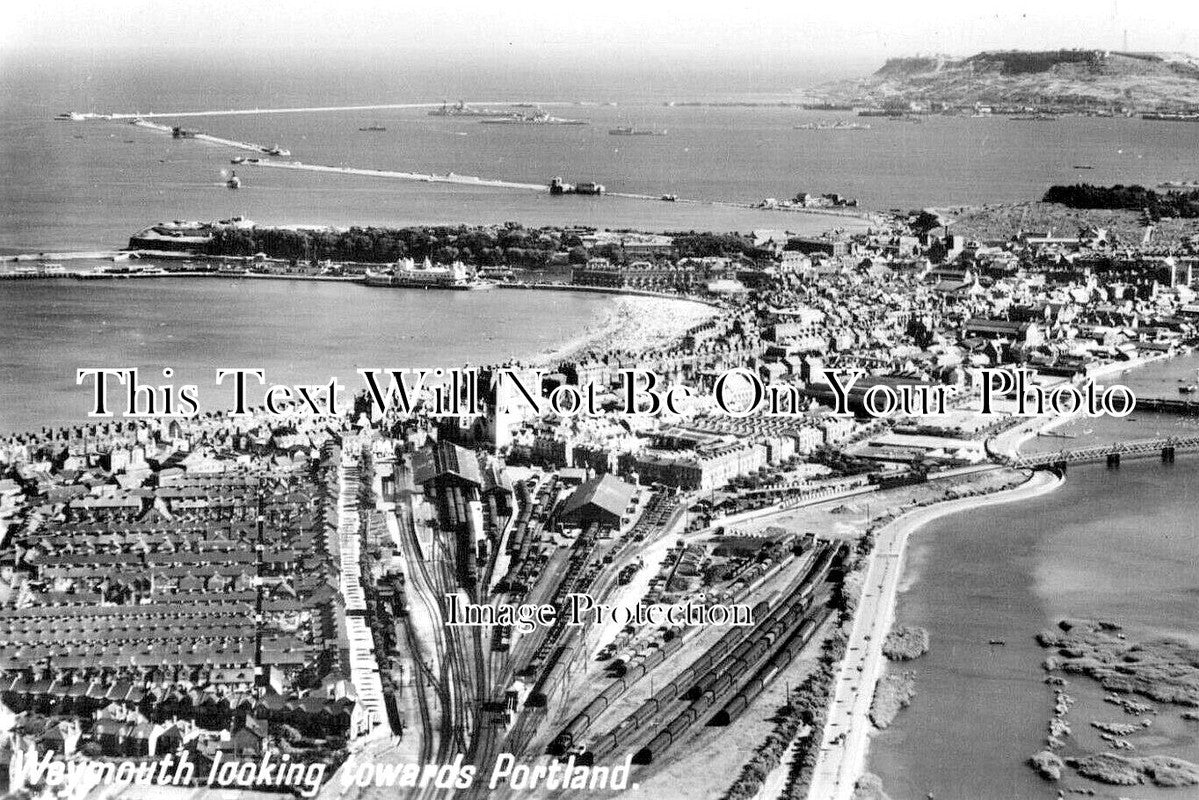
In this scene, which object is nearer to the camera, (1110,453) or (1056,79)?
(1110,453)

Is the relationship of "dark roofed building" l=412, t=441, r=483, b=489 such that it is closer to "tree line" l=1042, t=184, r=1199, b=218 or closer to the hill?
the hill

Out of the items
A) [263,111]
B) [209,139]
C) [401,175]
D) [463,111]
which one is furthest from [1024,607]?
[463,111]

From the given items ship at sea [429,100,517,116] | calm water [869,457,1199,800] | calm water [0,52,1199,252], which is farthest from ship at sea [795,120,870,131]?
calm water [869,457,1199,800]

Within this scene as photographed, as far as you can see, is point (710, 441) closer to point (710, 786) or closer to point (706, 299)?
point (710, 786)

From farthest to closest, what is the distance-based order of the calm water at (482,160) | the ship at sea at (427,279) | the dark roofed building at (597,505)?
1. the calm water at (482,160)
2. the ship at sea at (427,279)
3. the dark roofed building at (597,505)

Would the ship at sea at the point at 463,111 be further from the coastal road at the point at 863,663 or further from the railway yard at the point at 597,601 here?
the coastal road at the point at 863,663

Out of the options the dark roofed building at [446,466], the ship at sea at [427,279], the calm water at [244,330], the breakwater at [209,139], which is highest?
the breakwater at [209,139]

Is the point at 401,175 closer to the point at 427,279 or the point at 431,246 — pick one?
the point at 431,246

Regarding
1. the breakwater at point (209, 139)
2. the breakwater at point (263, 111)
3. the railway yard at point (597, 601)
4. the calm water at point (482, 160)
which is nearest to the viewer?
the railway yard at point (597, 601)

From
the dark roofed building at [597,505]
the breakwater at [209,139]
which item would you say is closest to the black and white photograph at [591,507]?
the dark roofed building at [597,505]
